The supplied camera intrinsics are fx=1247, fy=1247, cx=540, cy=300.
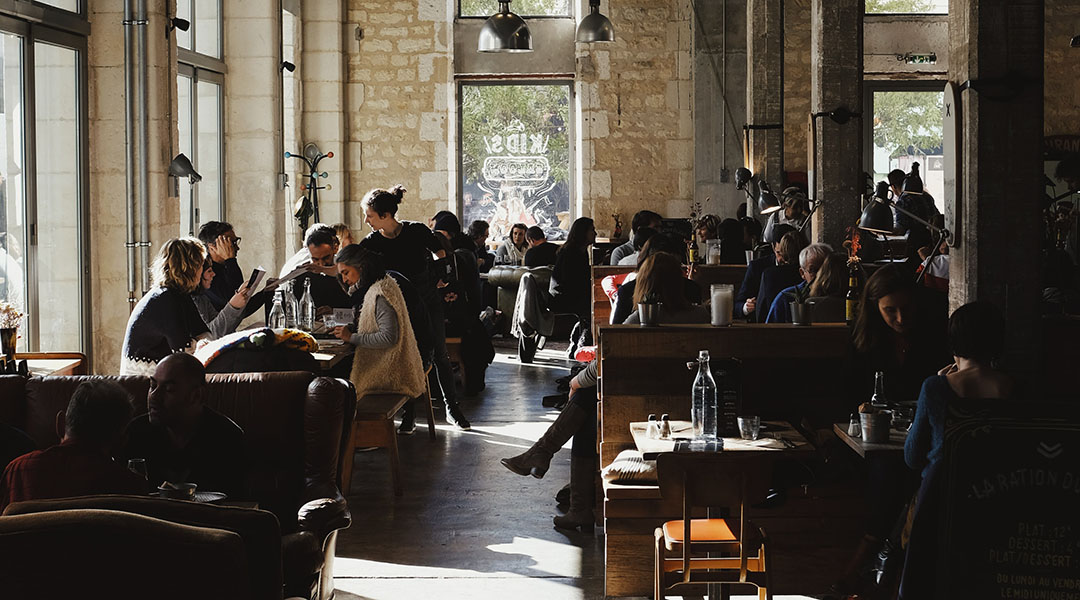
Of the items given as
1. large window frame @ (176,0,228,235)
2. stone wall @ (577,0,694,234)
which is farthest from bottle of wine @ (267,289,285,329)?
stone wall @ (577,0,694,234)

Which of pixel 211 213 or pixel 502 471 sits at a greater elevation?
pixel 211 213

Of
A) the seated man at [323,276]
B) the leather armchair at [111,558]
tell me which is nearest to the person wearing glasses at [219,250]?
the seated man at [323,276]

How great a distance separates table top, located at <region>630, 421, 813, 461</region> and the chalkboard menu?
1.31 metres

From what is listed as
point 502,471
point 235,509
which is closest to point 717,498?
point 235,509

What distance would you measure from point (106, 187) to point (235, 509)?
6.11 metres

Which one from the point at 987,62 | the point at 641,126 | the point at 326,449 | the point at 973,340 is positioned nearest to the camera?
the point at 973,340

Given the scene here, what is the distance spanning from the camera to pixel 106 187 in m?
7.94

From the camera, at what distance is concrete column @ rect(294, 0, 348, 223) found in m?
14.1

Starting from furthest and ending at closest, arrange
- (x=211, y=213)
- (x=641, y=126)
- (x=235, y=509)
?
1. (x=641, y=126)
2. (x=211, y=213)
3. (x=235, y=509)

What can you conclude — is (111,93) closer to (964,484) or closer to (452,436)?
(452,436)

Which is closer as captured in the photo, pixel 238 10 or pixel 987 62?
pixel 987 62

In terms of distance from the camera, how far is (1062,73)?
48.9 feet

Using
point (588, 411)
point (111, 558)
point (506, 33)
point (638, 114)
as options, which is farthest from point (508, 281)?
point (111, 558)

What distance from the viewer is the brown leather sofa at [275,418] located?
14.6 feet
